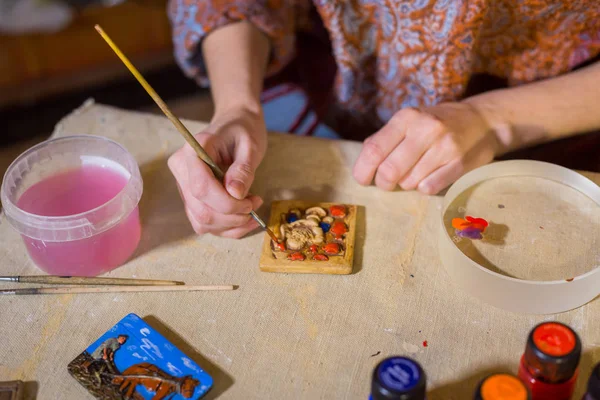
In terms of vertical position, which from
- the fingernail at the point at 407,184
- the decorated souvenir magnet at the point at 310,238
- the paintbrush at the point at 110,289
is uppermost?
the fingernail at the point at 407,184

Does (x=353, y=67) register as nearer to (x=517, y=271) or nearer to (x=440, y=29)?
(x=440, y=29)

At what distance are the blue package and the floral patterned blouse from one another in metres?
0.59

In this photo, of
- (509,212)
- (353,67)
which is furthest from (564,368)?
(353,67)

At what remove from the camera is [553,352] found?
0.60m

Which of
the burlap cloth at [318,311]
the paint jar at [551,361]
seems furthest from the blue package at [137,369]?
the paint jar at [551,361]

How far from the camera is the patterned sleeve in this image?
108 cm

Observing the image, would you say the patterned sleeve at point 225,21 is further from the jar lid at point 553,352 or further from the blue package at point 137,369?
the jar lid at point 553,352

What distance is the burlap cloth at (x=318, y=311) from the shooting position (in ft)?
2.34

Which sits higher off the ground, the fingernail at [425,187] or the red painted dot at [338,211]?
the fingernail at [425,187]

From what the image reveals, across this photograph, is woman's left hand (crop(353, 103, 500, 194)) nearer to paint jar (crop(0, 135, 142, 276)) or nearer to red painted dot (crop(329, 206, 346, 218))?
red painted dot (crop(329, 206, 346, 218))

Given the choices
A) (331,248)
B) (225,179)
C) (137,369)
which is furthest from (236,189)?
(137,369)

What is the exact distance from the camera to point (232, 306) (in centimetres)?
79

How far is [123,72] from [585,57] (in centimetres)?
176

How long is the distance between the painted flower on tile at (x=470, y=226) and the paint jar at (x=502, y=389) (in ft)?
0.84
